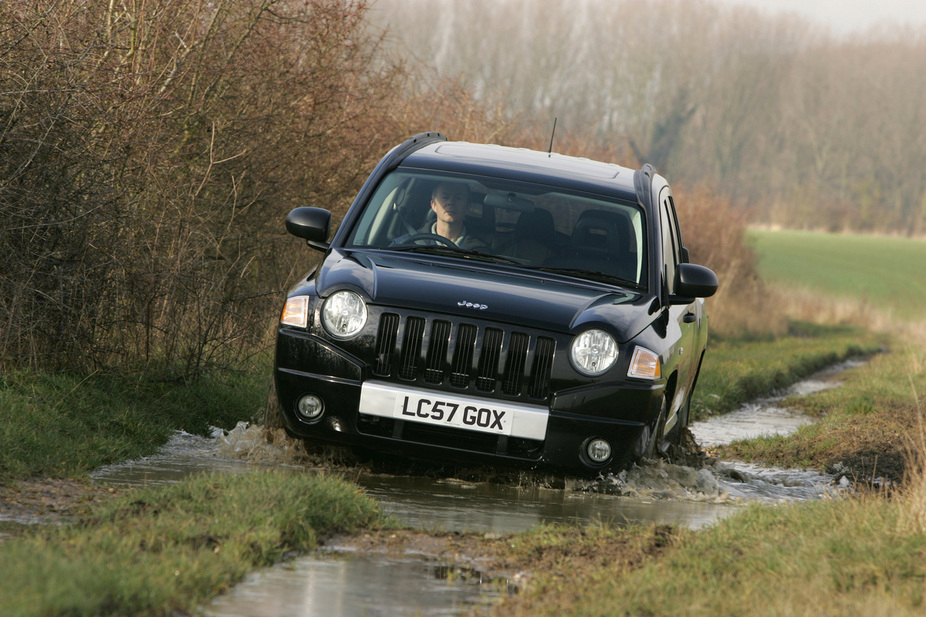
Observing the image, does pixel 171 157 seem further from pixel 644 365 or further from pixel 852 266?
pixel 852 266

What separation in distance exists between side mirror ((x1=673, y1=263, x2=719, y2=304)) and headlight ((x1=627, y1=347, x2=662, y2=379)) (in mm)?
1080

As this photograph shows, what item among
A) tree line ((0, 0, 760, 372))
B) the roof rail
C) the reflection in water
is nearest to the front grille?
the reflection in water

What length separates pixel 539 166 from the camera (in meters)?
7.76

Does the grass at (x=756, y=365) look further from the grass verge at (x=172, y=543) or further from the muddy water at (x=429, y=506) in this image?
the grass verge at (x=172, y=543)

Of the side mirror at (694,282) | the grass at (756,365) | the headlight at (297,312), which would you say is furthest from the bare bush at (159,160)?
the grass at (756,365)

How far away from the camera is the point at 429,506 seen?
233 inches

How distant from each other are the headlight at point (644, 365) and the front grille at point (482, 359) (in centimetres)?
47

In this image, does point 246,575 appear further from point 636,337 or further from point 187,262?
point 187,262

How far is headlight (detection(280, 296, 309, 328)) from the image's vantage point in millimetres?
6207

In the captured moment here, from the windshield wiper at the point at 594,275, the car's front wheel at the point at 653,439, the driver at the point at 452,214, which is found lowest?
the car's front wheel at the point at 653,439

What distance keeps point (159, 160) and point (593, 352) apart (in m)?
5.67

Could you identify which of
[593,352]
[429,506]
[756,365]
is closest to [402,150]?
[593,352]

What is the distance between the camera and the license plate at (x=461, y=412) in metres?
5.91

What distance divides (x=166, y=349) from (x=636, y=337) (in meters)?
4.29
